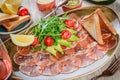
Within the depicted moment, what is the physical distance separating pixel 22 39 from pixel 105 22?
1.26 feet

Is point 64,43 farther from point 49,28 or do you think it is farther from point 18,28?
point 18,28

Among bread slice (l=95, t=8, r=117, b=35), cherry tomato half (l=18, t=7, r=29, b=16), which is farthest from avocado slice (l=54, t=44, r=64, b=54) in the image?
cherry tomato half (l=18, t=7, r=29, b=16)

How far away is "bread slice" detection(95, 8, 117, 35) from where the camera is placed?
1.34 metres

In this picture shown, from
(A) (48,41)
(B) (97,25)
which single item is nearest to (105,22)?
(B) (97,25)

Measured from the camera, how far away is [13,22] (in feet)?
4.95

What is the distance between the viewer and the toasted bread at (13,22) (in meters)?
1.49

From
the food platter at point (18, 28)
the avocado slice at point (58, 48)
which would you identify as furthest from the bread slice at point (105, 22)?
the food platter at point (18, 28)

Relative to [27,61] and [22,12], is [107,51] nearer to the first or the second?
[27,61]

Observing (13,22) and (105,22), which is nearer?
(105,22)

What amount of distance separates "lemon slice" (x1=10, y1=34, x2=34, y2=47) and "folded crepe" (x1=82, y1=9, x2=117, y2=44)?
0.26 metres

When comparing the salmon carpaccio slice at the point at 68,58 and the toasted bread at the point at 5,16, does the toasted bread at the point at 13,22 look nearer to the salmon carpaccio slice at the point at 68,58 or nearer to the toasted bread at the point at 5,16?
the toasted bread at the point at 5,16

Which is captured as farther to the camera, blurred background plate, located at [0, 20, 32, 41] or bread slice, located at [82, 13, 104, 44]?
blurred background plate, located at [0, 20, 32, 41]

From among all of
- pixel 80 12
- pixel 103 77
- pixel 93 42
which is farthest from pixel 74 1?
pixel 103 77

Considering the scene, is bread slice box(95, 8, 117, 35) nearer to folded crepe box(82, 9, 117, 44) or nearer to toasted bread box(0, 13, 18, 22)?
folded crepe box(82, 9, 117, 44)
